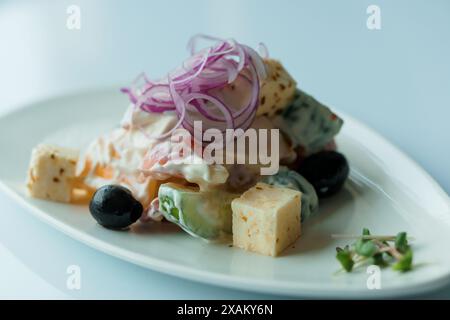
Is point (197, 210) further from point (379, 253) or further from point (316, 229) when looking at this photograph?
point (379, 253)

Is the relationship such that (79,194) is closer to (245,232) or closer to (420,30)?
(245,232)

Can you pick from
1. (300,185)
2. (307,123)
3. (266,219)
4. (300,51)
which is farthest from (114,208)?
(300,51)

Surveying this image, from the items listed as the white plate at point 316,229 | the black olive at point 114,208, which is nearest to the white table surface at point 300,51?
the white plate at point 316,229

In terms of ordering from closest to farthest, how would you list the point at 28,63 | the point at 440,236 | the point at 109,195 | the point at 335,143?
1. the point at 440,236
2. the point at 109,195
3. the point at 335,143
4. the point at 28,63

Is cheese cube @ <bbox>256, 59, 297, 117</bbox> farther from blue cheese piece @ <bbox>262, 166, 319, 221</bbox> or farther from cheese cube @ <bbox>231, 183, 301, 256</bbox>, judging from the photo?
cheese cube @ <bbox>231, 183, 301, 256</bbox>

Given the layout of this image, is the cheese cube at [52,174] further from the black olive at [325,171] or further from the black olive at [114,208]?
the black olive at [325,171]

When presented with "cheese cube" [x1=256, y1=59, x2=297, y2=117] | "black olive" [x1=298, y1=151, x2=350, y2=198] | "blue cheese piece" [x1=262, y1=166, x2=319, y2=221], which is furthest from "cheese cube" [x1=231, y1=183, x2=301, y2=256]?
"cheese cube" [x1=256, y1=59, x2=297, y2=117]
